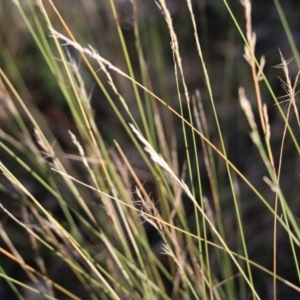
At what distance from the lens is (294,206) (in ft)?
4.36

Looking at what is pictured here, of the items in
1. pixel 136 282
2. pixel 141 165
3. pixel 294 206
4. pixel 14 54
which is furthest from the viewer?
pixel 14 54

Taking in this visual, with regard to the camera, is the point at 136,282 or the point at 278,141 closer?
the point at 136,282

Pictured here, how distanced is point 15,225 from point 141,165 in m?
0.32

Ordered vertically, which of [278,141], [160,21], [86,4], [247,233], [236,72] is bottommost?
[247,233]

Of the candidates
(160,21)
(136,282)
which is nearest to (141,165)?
(160,21)

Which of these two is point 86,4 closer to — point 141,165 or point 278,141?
point 141,165

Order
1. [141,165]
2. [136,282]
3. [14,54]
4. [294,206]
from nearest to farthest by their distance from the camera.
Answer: [136,282] → [294,206] → [141,165] → [14,54]

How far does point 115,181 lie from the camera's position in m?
1.02

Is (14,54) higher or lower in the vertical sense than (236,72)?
higher

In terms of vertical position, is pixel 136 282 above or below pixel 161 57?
below

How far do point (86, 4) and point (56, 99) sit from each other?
25cm

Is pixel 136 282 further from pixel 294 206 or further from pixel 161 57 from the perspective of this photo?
pixel 161 57

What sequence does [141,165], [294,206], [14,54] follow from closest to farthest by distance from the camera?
1. [294,206]
2. [141,165]
3. [14,54]

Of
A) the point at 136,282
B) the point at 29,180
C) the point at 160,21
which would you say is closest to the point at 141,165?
the point at 29,180
